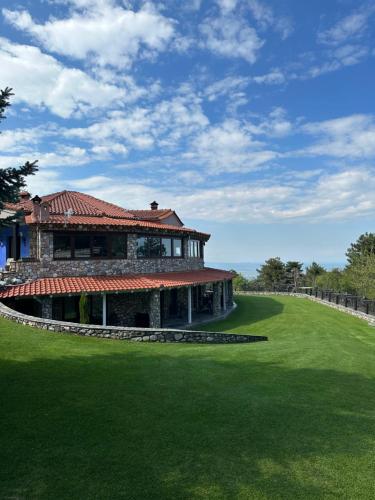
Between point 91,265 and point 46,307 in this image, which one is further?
point 91,265

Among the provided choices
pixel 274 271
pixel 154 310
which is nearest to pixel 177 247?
pixel 154 310

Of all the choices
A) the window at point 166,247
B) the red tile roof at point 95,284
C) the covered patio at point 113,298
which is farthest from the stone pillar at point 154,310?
the window at point 166,247

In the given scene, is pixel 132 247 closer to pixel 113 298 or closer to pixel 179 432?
pixel 113 298

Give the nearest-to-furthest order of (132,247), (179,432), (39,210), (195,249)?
(179,432)
(39,210)
(132,247)
(195,249)

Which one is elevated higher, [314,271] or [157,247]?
[157,247]

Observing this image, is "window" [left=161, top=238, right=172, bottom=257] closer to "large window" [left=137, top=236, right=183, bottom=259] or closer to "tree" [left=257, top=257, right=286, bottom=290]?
"large window" [left=137, top=236, right=183, bottom=259]

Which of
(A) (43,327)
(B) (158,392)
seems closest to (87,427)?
(B) (158,392)

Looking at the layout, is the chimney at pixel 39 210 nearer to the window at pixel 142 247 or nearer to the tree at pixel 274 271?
the window at pixel 142 247

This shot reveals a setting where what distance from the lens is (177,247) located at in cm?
2739

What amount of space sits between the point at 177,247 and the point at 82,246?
8.12 metres

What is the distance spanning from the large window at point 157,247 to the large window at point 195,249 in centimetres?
173

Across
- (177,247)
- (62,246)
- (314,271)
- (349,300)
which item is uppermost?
(177,247)

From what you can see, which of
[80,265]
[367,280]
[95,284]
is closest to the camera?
[95,284]

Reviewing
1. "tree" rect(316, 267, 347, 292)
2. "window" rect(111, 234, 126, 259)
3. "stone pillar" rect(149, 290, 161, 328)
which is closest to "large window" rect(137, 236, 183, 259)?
"window" rect(111, 234, 126, 259)
